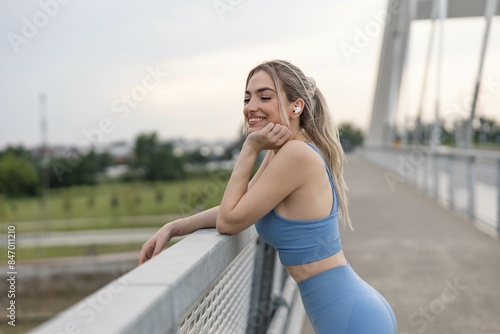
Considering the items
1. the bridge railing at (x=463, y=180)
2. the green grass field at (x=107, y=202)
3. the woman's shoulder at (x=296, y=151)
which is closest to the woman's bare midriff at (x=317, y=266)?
the woman's shoulder at (x=296, y=151)

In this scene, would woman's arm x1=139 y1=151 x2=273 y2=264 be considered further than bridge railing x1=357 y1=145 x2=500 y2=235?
No

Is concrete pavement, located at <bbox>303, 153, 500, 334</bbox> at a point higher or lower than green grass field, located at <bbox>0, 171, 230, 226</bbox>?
higher

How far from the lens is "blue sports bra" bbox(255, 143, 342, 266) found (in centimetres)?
178

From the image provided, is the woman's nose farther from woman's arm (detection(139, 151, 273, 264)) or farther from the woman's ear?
woman's arm (detection(139, 151, 273, 264))

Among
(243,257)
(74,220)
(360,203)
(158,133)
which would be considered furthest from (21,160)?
(243,257)

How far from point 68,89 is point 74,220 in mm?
25341

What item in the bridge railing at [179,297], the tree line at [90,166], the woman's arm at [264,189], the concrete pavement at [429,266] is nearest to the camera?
the bridge railing at [179,297]

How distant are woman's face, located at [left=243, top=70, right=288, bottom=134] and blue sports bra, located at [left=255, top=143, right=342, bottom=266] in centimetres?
33

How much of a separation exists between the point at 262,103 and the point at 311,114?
0.20 m

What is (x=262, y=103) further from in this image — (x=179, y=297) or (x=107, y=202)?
(x=107, y=202)

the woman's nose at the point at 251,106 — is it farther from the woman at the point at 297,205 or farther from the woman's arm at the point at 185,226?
the woman's arm at the point at 185,226

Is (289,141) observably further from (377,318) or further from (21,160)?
(21,160)

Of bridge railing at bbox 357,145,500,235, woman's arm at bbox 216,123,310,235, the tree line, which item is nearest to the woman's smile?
woman's arm at bbox 216,123,310,235

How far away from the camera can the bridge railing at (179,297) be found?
2.83ft
